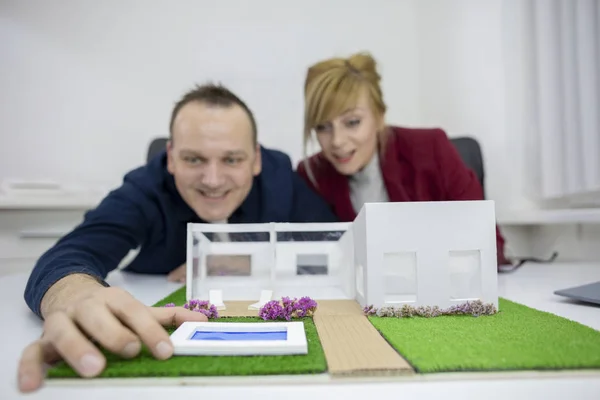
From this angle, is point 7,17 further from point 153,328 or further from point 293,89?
point 153,328

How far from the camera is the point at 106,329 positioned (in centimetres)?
50

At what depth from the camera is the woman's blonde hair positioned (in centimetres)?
143

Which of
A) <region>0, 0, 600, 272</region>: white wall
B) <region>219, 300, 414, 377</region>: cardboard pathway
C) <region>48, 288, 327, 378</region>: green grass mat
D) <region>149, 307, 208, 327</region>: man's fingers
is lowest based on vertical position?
<region>219, 300, 414, 377</region>: cardboard pathway

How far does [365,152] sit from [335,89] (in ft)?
0.77

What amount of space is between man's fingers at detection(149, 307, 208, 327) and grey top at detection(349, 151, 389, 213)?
3.27ft

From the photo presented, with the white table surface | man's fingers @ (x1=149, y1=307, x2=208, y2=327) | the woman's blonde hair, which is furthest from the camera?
the woman's blonde hair

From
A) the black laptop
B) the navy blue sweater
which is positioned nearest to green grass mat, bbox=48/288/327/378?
the navy blue sweater

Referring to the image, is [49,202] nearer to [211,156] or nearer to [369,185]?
[211,156]

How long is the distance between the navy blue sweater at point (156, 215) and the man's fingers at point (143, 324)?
380mm

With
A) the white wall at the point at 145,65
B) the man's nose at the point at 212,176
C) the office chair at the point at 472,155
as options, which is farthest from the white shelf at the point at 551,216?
the man's nose at the point at 212,176

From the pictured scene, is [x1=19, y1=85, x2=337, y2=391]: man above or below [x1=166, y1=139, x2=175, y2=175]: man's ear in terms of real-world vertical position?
below

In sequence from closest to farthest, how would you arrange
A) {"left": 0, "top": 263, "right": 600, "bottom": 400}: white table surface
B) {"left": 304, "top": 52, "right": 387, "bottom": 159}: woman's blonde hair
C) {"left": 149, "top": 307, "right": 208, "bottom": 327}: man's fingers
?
{"left": 0, "top": 263, "right": 600, "bottom": 400}: white table surface < {"left": 149, "top": 307, "right": 208, "bottom": 327}: man's fingers < {"left": 304, "top": 52, "right": 387, "bottom": 159}: woman's blonde hair

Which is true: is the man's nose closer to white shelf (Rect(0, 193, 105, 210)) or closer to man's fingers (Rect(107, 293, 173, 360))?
man's fingers (Rect(107, 293, 173, 360))

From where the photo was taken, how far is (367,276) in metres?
0.75
